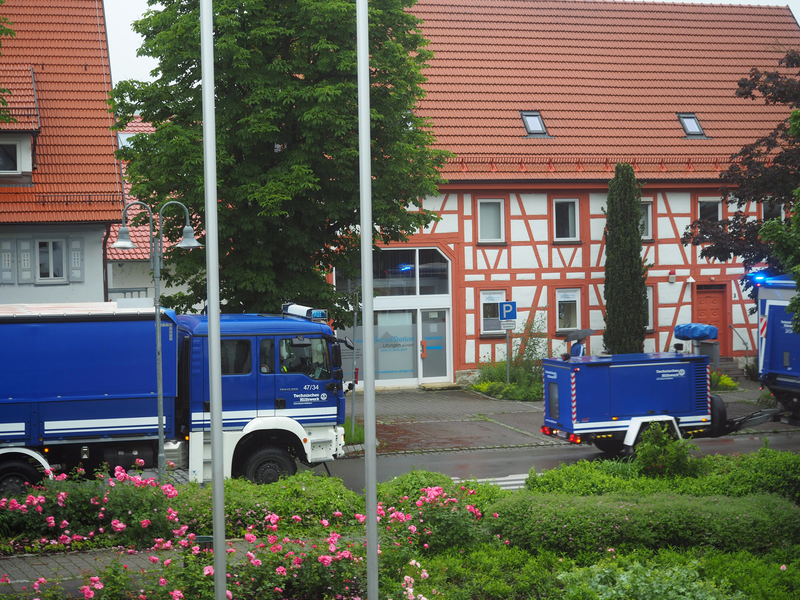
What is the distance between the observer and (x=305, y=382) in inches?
503

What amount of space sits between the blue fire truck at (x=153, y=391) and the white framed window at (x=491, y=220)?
13657 mm

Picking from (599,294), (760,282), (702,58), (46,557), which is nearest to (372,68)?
(760,282)

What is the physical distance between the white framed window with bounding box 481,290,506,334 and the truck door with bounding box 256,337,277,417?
13971 millimetres

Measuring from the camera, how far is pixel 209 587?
20.5 feet

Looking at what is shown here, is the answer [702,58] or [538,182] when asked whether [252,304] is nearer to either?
[538,182]

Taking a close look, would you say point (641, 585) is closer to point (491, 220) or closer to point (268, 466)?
point (268, 466)

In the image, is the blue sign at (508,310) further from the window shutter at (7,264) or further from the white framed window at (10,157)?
the white framed window at (10,157)

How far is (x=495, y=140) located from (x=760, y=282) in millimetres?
11426

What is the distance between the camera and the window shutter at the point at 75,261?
21.2 metres

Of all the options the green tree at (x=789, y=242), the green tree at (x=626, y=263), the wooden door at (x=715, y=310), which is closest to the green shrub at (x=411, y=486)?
the green tree at (x=789, y=242)

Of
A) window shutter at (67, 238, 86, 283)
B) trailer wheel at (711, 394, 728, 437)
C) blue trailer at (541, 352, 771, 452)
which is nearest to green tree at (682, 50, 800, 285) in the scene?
trailer wheel at (711, 394, 728, 437)

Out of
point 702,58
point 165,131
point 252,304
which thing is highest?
point 702,58

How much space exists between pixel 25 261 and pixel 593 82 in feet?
61.0

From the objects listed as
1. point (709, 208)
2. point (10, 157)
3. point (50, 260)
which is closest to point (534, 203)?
point (709, 208)
